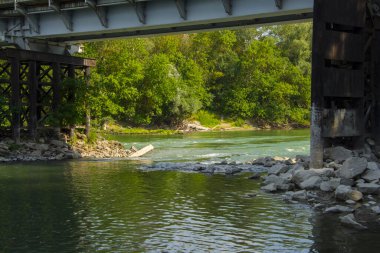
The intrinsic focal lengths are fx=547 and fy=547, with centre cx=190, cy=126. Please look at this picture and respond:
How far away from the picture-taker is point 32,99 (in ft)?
116

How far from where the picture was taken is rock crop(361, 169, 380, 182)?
62.2ft

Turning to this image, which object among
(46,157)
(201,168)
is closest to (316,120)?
(201,168)

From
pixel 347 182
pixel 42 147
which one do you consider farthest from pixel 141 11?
pixel 347 182

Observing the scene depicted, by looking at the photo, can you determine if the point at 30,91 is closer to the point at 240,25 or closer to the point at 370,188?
the point at 240,25

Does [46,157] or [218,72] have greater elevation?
[218,72]

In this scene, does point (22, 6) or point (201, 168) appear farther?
point (22, 6)

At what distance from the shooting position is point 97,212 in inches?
627

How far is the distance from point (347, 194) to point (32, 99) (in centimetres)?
2428

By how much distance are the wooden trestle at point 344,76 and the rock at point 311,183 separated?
3.48 metres

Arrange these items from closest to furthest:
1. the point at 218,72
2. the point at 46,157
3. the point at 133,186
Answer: the point at 133,186, the point at 46,157, the point at 218,72

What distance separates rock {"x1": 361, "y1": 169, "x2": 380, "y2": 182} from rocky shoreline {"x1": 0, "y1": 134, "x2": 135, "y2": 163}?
19548 mm

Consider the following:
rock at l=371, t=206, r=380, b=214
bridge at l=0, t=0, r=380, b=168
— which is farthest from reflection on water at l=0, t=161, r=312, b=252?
bridge at l=0, t=0, r=380, b=168

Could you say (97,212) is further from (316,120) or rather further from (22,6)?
(22,6)

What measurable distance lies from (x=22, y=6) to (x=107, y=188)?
65.2 feet
